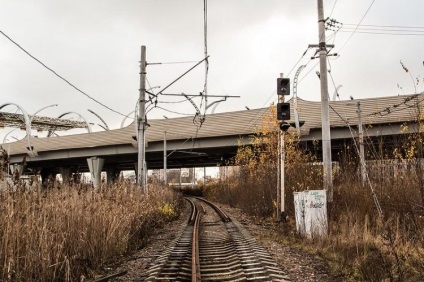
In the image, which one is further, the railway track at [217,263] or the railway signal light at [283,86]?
the railway signal light at [283,86]

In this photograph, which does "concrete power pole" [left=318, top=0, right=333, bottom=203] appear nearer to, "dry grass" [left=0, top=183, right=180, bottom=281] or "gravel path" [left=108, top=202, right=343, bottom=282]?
"gravel path" [left=108, top=202, right=343, bottom=282]

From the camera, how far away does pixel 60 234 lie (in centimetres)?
737

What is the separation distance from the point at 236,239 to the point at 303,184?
14.5 ft

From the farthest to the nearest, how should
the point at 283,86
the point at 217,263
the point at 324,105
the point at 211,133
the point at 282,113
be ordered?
the point at 211,133 → the point at 283,86 → the point at 282,113 → the point at 324,105 → the point at 217,263

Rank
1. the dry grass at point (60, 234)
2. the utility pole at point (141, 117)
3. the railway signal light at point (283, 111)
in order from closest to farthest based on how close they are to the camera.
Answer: the dry grass at point (60, 234) → the railway signal light at point (283, 111) → the utility pole at point (141, 117)

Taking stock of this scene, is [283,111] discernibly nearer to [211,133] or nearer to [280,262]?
[280,262]

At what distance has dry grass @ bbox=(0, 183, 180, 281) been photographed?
626 cm

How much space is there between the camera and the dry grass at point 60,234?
246 inches

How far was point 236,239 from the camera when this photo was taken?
1205cm

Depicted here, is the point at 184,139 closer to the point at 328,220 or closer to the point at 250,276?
the point at 328,220

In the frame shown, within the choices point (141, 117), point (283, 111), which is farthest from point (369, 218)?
point (141, 117)

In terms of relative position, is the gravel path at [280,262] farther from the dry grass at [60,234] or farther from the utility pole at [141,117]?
the utility pole at [141,117]

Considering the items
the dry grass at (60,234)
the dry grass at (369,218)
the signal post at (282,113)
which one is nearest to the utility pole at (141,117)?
the dry grass at (369,218)

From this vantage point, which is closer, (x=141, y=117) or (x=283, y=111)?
(x=283, y=111)
